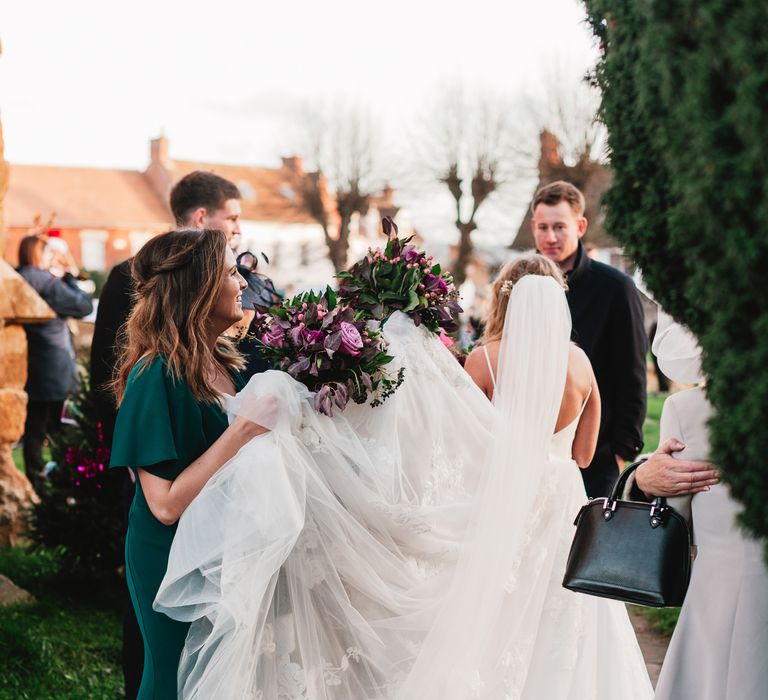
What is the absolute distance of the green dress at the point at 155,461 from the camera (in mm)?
3207

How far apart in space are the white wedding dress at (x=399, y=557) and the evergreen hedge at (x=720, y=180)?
1.82m

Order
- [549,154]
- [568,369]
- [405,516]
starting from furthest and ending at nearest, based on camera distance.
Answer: [549,154] → [568,369] → [405,516]

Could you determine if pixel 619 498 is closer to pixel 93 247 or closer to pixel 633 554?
pixel 633 554

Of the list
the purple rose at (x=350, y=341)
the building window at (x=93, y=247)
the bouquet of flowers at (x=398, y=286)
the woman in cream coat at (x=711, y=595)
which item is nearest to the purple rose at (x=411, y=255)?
the bouquet of flowers at (x=398, y=286)

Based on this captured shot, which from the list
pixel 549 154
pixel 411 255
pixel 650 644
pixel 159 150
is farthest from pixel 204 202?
pixel 159 150

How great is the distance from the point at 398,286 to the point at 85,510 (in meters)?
3.72

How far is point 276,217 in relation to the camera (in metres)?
57.4

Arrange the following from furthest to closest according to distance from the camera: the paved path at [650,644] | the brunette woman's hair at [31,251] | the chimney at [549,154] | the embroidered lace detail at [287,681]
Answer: the chimney at [549,154], the brunette woman's hair at [31,251], the paved path at [650,644], the embroidered lace detail at [287,681]

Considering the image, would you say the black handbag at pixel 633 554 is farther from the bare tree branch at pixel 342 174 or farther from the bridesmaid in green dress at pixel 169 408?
the bare tree branch at pixel 342 174

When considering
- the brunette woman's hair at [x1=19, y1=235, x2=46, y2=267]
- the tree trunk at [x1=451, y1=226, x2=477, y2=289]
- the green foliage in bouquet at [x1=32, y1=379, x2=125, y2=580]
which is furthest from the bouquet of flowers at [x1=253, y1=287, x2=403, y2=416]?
the tree trunk at [x1=451, y1=226, x2=477, y2=289]

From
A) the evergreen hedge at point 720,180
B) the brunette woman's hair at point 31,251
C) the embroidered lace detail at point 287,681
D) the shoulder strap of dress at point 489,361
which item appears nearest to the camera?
the evergreen hedge at point 720,180

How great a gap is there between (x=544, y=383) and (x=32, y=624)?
3.73 m

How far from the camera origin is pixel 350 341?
3.35 metres

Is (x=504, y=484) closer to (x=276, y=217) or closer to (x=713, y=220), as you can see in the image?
(x=713, y=220)
